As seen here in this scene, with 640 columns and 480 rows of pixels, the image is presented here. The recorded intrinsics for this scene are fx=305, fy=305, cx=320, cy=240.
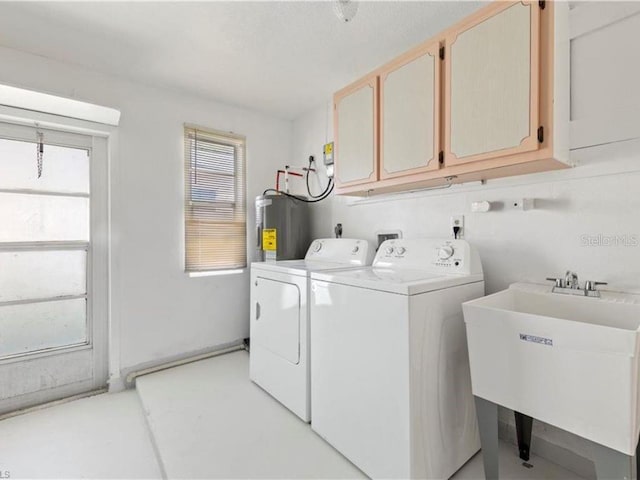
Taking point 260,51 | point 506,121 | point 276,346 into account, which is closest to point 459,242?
point 506,121

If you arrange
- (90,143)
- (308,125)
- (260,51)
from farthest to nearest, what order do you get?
(308,125), (90,143), (260,51)

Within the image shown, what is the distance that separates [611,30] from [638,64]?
0.21 meters

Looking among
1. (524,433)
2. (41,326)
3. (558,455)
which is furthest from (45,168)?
(558,455)

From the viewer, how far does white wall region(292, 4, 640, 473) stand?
1.38 meters

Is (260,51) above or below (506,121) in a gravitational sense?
above

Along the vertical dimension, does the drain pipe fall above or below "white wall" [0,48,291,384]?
below

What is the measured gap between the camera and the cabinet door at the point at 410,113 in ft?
5.46

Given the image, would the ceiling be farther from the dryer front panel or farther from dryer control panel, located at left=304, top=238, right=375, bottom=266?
the dryer front panel

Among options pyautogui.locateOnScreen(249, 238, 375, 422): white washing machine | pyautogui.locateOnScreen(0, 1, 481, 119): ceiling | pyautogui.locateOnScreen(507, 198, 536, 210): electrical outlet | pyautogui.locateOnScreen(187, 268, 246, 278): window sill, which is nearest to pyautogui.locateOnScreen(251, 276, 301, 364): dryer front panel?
pyautogui.locateOnScreen(249, 238, 375, 422): white washing machine

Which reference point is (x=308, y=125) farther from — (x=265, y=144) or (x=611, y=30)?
(x=611, y=30)

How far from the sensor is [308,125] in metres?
3.17

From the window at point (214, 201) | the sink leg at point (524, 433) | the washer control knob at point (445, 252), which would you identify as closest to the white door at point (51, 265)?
the window at point (214, 201)

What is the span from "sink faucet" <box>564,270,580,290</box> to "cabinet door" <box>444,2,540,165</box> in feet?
2.10

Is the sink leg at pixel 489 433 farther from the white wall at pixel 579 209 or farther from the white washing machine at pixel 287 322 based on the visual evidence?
the white washing machine at pixel 287 322
